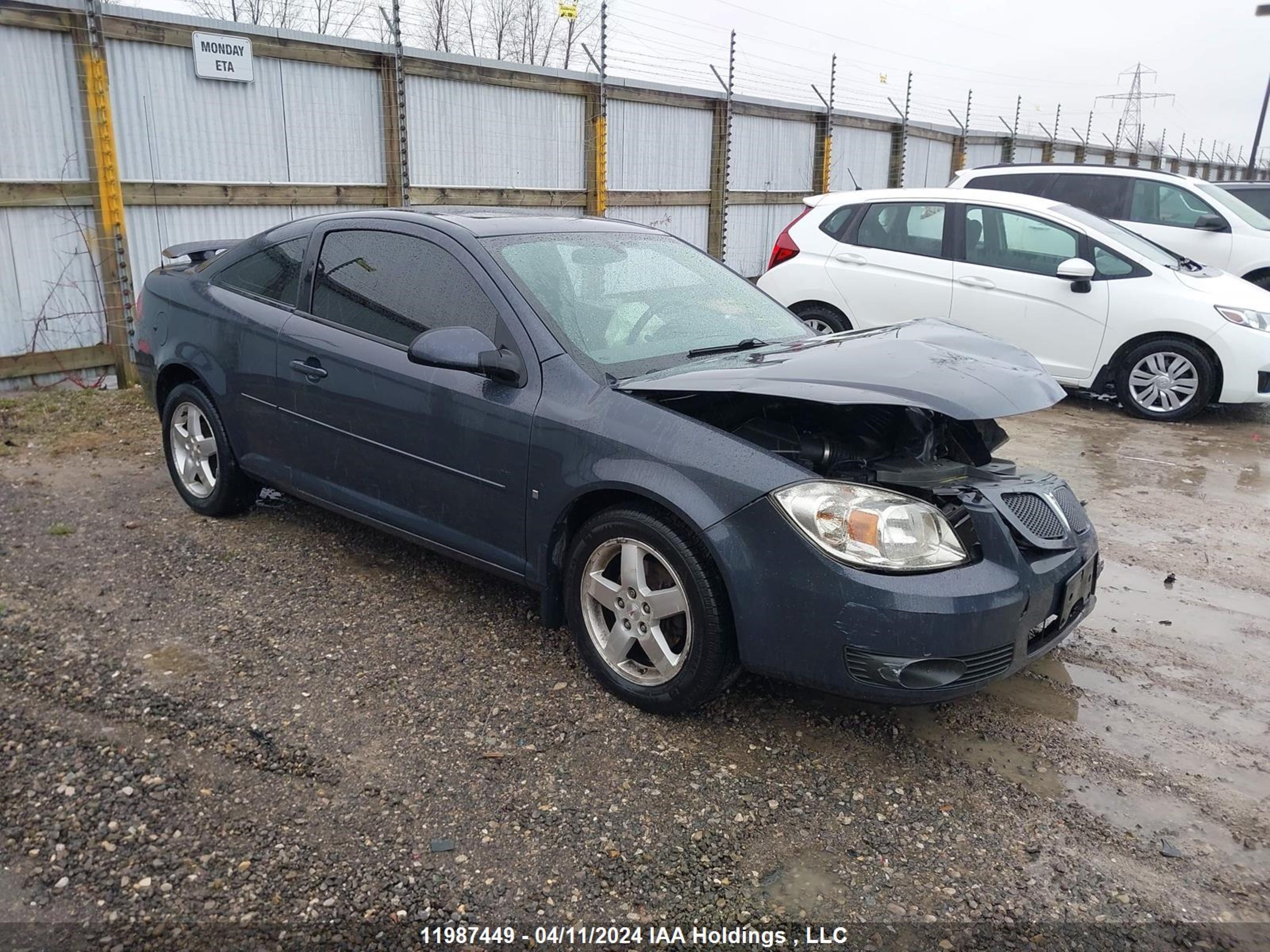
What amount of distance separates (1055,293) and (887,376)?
5.46 metres

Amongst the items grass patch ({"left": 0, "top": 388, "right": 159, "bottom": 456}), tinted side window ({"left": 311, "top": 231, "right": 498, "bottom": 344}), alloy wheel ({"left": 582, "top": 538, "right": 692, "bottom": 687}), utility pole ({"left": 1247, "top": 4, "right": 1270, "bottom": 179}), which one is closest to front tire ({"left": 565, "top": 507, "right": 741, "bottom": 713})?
alloy wheel ({"left": 582, "top": 538, "right": 692, "bottom": 687})

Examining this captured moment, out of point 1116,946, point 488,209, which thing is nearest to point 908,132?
point 488,209

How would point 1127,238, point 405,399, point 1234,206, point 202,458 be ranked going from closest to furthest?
point 405,399
point 202,458
point 1127,238
point 1234,206

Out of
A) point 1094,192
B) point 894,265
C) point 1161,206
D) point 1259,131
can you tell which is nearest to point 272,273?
point 894,265

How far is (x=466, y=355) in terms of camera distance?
3.57 metres

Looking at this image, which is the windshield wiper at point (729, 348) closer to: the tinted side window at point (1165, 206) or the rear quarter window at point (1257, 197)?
the tinted side window at point (1165, 206)

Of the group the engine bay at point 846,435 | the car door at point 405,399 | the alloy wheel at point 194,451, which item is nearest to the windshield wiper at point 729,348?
the engine bay at point 846,435

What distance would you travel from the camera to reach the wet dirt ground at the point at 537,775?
2562mm

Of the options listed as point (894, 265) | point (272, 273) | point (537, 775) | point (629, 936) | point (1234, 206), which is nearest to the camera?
point (629, 936)

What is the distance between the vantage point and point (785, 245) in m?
9.12

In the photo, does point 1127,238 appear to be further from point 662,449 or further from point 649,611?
point 649,611

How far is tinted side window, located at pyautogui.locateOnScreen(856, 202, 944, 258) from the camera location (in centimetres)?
848

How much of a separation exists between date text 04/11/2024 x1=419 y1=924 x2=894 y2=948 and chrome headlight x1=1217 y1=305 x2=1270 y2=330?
22.6 feet

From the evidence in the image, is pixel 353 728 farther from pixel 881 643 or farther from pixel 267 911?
pixel 881 643
